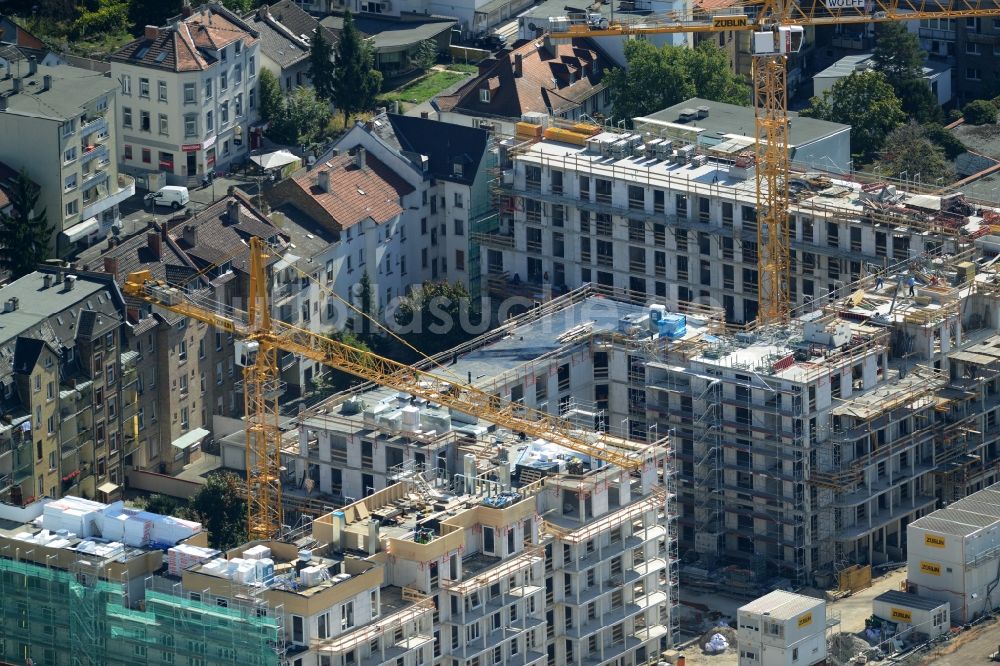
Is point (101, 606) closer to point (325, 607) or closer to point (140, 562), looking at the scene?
point (140, 562)

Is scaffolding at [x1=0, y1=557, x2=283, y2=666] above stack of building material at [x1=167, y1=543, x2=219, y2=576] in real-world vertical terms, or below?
below

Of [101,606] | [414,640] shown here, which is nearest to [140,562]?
[101,606]

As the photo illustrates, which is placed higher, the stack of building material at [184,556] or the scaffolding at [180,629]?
the stack of building material at [184,556]

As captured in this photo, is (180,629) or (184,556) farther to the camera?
(184,556)

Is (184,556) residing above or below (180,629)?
above

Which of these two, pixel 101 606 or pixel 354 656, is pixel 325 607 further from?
pixel 101 606

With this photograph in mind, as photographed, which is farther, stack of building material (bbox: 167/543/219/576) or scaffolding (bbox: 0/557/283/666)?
stack of building material (bbox: 167/543/219/576)
